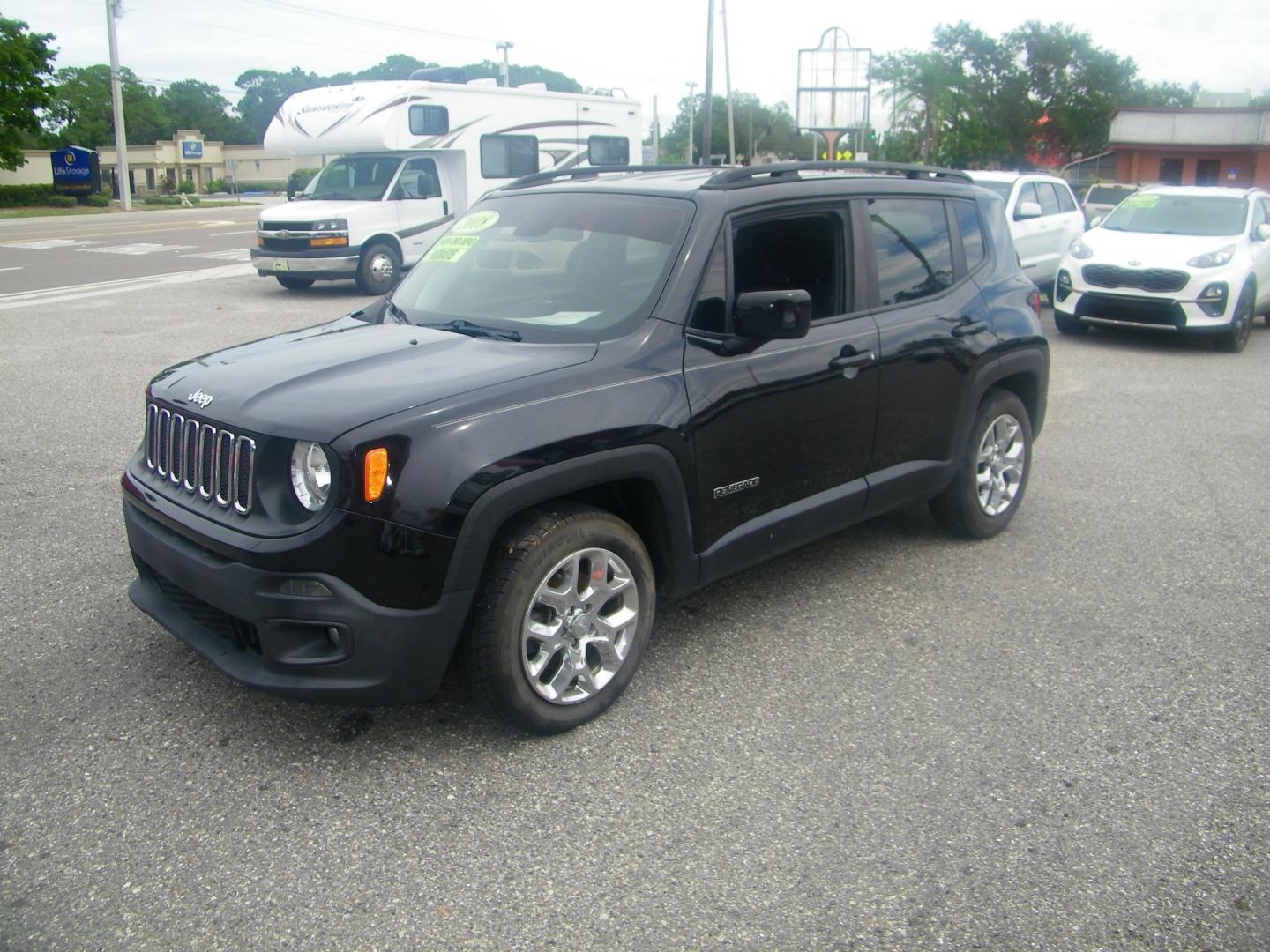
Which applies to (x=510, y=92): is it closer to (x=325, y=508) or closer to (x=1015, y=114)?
(x=325, y=508)

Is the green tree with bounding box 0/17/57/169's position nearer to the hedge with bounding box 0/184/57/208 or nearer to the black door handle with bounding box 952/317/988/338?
the hedge with bounding box 0/184/57/208

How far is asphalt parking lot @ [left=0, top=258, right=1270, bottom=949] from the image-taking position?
113 inches

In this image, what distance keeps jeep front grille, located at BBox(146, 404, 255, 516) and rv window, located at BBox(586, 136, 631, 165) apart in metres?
16.5

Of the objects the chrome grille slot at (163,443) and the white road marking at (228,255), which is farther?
the white road marking at (228,255)

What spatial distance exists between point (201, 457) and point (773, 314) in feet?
6.30

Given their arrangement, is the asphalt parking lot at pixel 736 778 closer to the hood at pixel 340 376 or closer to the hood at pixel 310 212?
the hood at pixel 340 376

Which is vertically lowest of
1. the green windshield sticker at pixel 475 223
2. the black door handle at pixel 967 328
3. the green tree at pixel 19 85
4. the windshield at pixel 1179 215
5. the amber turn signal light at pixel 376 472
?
the amber turn signal light at pixel 376 472

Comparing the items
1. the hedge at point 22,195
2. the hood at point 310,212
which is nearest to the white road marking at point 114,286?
the hood at point 310,212

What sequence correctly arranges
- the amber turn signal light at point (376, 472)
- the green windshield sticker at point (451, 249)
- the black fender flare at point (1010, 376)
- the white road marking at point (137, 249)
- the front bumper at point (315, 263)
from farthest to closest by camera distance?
the white road marking at point (137, 249), the front bumper at point (315, 263), the black fender flare at point (1010, 376), the green windshield sticker at point (451, 249), the amber turn signal light at point (376, 472)

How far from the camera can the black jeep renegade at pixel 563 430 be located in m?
3.29

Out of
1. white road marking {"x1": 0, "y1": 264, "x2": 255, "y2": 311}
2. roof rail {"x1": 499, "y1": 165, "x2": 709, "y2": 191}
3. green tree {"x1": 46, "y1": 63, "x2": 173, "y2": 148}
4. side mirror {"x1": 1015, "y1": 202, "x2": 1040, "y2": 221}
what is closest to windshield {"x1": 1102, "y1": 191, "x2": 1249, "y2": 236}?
side mirror {"x1": 1015, "y1": 202, "x2": 1040, "y2": 221}

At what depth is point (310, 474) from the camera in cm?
334

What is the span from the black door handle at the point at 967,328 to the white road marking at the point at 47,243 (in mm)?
25086

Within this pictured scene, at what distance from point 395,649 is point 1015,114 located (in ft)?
204
